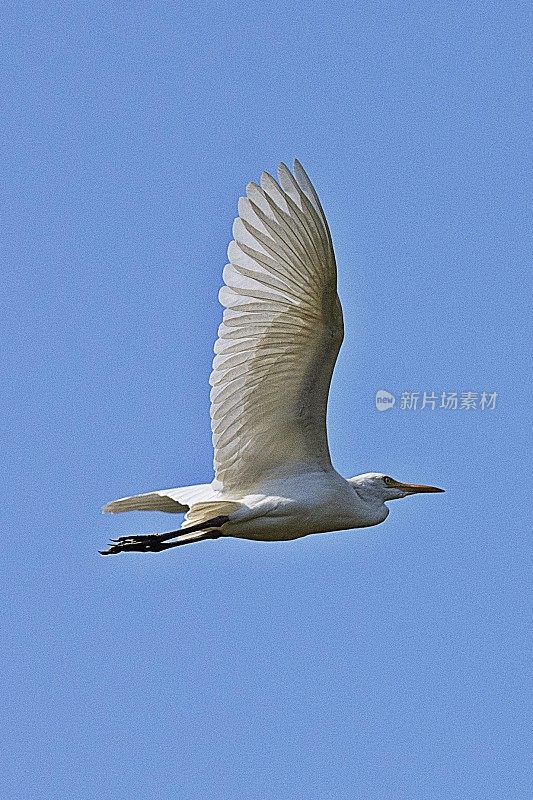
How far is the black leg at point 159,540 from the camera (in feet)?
49.8

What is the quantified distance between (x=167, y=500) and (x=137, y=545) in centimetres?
69

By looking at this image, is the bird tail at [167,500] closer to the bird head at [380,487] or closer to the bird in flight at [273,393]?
the bird in flight at [273,393]

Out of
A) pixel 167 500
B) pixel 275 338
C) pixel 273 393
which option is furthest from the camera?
pixel 167 500

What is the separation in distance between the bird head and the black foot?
2.00 meters

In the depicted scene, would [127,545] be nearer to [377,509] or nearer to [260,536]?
[260,536]

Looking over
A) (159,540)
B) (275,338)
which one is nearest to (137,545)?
(159,540)

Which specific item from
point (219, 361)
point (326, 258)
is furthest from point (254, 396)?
point (326, 258)

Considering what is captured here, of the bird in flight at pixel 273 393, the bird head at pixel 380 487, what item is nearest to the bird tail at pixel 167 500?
the bird in flight at pixel 273 393

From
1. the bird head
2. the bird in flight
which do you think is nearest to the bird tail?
the bird in flight

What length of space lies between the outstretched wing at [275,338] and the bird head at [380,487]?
2.32ft

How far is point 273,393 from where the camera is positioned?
15.0m

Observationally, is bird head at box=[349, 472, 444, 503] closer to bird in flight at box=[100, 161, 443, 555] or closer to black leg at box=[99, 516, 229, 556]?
bird in flight at box=[100, 161, 443, 555]

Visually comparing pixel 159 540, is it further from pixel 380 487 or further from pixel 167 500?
pixel 380 487

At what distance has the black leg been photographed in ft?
49.8
